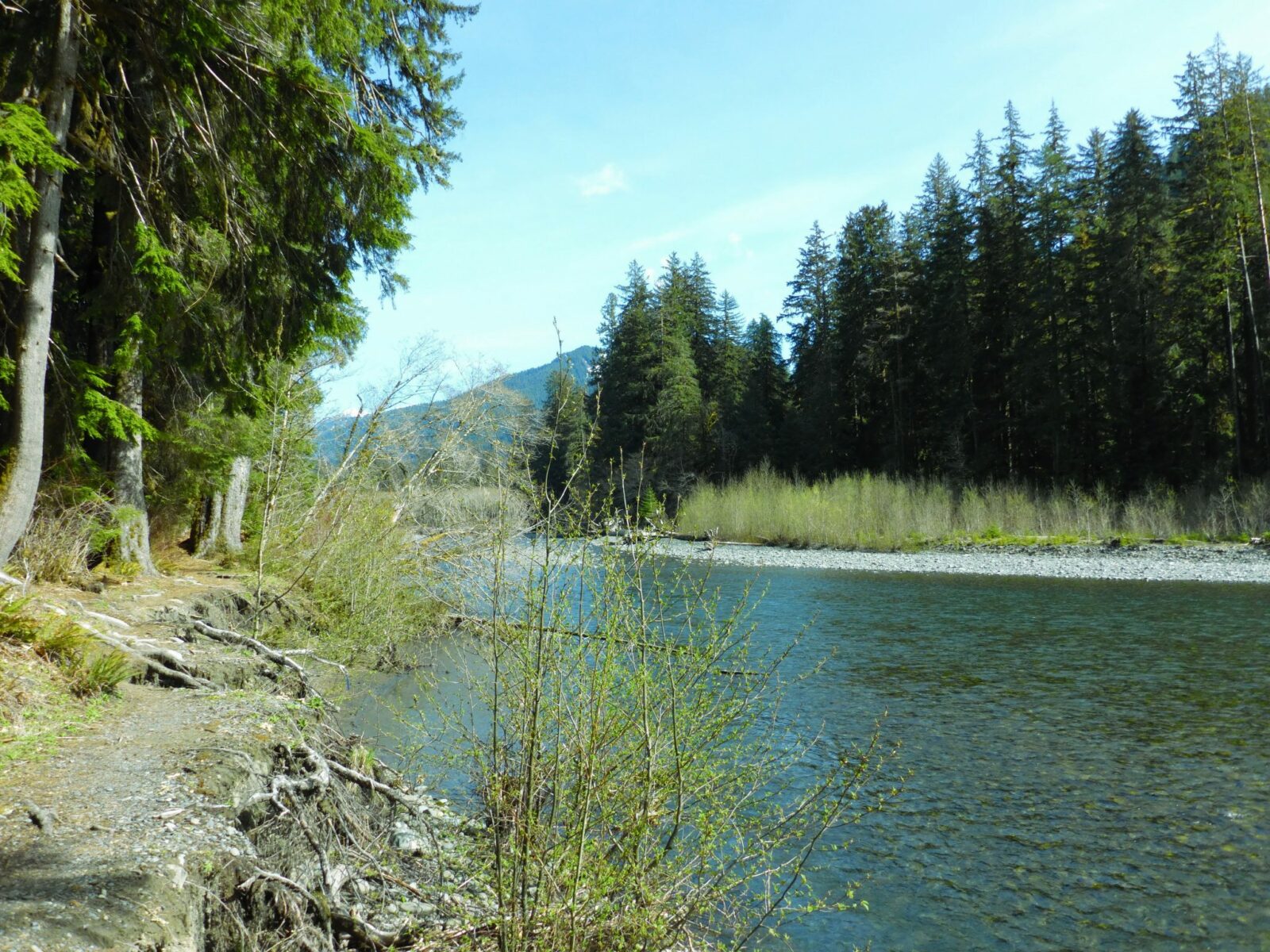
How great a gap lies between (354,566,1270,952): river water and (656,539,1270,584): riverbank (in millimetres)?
4848

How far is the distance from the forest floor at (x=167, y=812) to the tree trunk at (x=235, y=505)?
4568 mm

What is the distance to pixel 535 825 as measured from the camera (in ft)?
10.1

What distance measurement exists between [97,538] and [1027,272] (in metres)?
34.7

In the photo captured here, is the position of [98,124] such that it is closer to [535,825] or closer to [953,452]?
[535,825]

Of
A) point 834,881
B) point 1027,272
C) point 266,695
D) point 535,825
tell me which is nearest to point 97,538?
point 266,695

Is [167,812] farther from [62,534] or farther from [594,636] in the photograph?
[62,534]

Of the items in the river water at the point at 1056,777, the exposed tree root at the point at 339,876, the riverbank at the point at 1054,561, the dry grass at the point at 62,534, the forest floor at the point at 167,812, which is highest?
the dry grass at the point at 62,534

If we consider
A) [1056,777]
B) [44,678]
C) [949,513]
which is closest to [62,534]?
[44,678]

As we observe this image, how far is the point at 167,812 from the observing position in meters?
2.99

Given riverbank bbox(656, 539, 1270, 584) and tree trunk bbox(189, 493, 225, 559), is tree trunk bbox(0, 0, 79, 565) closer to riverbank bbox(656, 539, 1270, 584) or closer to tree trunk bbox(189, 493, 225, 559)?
tree trunk bbox(189, 493, 225, 559)

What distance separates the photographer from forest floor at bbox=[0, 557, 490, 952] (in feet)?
7.75

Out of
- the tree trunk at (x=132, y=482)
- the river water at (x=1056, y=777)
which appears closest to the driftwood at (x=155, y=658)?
the tree trunk at (x=132, y=482)

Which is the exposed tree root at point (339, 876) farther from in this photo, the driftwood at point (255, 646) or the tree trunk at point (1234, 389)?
the tree trunk at point (1234, 389)

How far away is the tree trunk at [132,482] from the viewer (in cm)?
735
